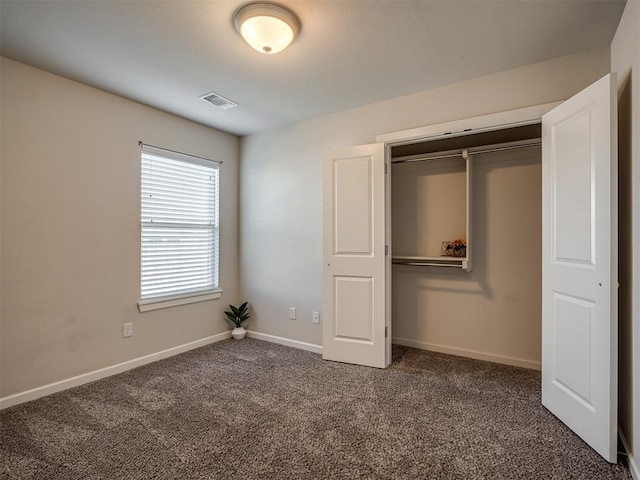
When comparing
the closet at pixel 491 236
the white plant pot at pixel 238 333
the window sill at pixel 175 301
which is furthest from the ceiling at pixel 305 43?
the white plant pot at pixel 238 333

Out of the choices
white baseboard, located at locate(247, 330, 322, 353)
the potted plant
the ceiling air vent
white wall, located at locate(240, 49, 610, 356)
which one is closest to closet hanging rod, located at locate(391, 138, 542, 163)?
white wall, located at locate(240, 49, 610, 356)

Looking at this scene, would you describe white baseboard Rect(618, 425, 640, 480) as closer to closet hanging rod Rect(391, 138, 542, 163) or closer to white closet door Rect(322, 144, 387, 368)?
white closet door Rect(322, 144, 387, 368)

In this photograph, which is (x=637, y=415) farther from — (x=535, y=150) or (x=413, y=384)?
(x=535, y=150)

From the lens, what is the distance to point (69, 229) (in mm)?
2820

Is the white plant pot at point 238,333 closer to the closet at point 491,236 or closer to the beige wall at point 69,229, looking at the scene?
the beige wall at point 69,229

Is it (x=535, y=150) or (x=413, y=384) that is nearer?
(x=413, y=384)

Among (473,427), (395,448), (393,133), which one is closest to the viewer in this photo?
(395,448)

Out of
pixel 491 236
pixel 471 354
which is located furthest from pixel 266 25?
pixel 471 354

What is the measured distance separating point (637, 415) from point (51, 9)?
150 inches

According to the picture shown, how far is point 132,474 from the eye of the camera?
1.75 m

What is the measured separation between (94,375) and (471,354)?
3477 millimetres

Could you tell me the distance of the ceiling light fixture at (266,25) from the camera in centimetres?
195

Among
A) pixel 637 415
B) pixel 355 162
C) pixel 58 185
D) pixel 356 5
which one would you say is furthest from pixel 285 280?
pixel 637 415

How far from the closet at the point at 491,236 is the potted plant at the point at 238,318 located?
124cm
